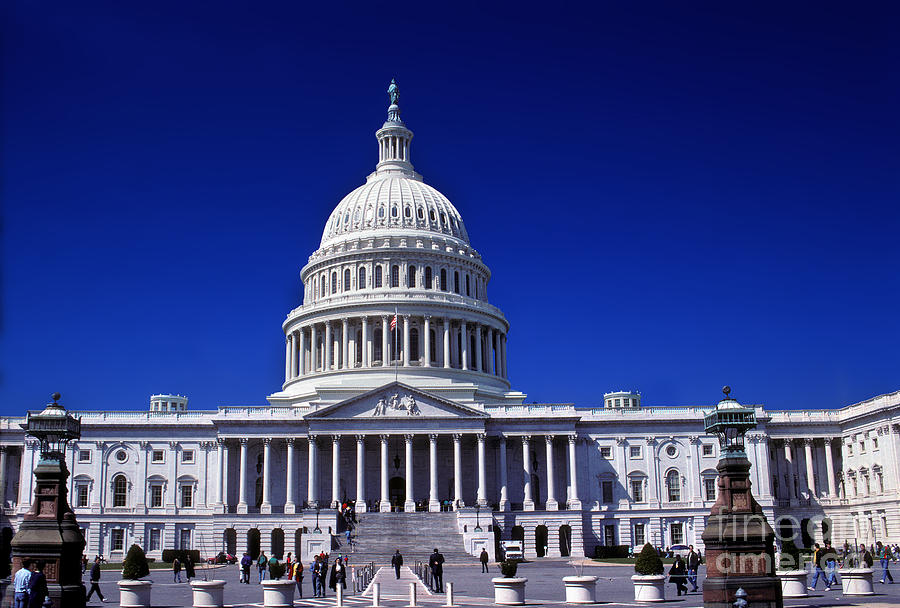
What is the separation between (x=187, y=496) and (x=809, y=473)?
6023cm

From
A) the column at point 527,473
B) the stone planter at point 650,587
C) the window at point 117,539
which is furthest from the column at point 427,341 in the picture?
the stone planter at point 650,587

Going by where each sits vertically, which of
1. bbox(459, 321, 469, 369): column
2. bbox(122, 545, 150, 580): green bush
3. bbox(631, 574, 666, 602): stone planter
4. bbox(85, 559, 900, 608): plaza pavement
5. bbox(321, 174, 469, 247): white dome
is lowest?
bbox(85, 559, 900, 608): plaza pavement

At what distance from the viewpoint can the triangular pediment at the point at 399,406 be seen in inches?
3570

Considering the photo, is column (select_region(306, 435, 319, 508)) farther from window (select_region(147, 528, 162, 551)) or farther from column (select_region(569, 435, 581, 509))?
column (select_region(569, 435, 581, 509))

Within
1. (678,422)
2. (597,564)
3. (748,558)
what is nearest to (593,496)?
(678,422)

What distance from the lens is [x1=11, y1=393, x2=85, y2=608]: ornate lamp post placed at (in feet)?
106

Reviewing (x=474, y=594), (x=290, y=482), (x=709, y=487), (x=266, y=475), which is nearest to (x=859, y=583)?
(x=474, y=594)

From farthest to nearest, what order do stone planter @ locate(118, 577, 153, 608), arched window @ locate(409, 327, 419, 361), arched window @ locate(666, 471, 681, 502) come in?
arched window @ locate(409, 327, 419, 361) < arched window @ locate(666, 471, 681, 502) < stone planter @ locate(118, 577, 153, 608)

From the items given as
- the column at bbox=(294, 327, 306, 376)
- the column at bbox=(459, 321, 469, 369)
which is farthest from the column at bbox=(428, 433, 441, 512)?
the column at bbox=(294, 327, 306, 376)

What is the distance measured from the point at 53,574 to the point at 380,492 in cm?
6384

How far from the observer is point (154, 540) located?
9250 centimetres

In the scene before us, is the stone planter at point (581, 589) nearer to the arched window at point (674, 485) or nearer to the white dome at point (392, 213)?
the arched window at point (674, 485)

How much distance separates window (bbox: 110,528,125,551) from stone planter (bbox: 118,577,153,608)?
55091 millimetres

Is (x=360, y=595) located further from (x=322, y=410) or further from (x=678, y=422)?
(x=678, y=422)
